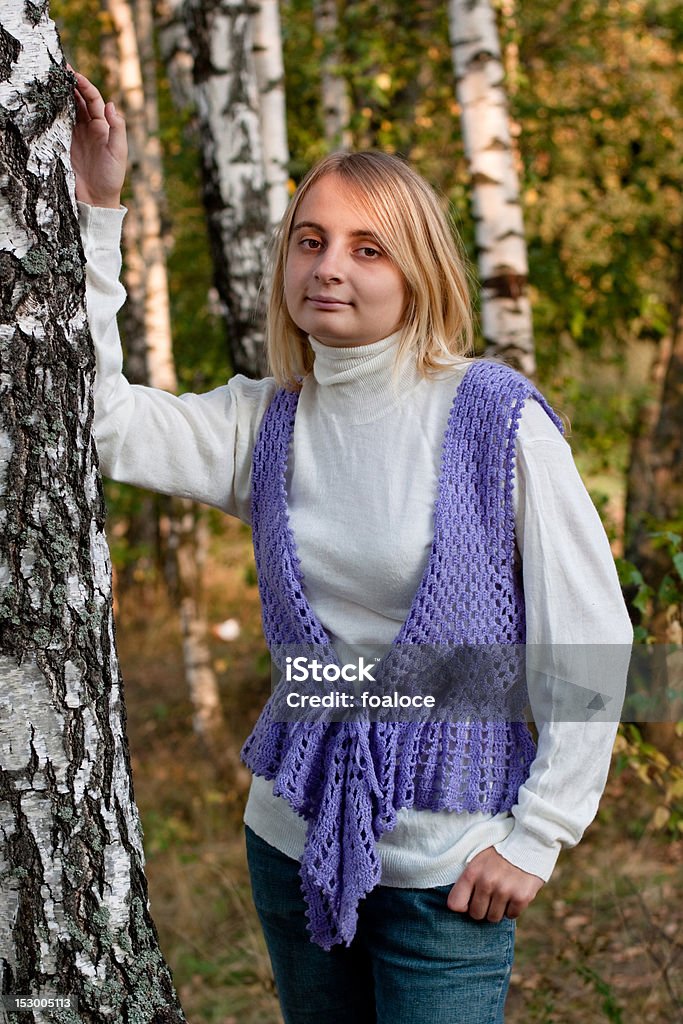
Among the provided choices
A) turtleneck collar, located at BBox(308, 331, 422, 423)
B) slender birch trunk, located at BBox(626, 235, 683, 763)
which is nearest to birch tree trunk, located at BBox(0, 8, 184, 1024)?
turtleneck collar, located at BBox(308, 331, 422, 423)

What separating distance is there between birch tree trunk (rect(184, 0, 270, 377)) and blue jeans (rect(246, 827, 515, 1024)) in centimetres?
186

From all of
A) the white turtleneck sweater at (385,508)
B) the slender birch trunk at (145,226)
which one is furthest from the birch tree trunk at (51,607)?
the slender birch trunk at (145,226)

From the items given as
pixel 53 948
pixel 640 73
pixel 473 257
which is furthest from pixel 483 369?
pixel 640 73

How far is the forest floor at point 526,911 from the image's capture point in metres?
3.32

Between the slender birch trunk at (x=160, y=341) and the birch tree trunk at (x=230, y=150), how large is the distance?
124 inches

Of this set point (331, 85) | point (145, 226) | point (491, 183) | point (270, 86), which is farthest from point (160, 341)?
point (491, 183)

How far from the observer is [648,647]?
3.07 metres

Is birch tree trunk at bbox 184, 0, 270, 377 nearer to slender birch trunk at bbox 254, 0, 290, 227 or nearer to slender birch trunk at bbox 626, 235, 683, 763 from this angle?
slender birch trunk at bbox 254, 0, 290, 227

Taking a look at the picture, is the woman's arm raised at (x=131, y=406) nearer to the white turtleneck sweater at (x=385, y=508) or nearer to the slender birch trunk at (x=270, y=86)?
the white turtleneck sweater at (x=385, y=508)

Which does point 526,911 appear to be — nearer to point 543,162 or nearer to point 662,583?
point 662,583

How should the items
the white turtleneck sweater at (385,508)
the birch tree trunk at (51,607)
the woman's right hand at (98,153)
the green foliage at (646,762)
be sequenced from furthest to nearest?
the green foliage at (646,762) < the woman's right hand at (98,153) < the white turtleneck sweater at (385,508) < the birch tree trunk at (51,607)

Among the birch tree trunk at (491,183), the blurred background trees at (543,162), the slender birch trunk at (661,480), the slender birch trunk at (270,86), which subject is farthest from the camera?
the blurred background trees at (543,162)

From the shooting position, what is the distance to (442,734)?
1.78m

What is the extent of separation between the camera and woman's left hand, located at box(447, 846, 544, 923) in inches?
67.9
